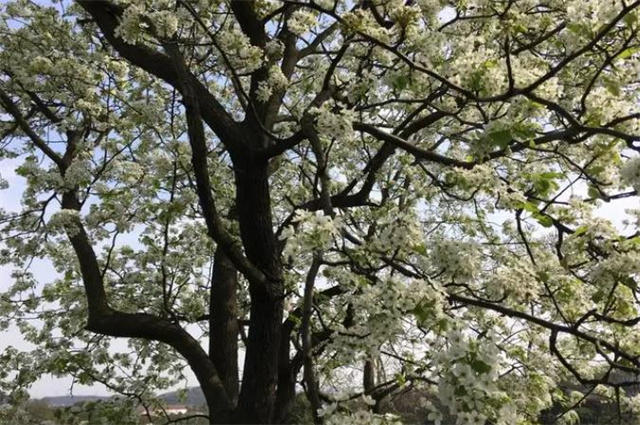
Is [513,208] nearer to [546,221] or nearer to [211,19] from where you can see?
[546,221]

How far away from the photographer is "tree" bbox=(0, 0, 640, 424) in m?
3.28

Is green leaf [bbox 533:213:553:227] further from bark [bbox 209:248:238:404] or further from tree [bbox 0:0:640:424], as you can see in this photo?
bark [bbox 209:248:238:404]

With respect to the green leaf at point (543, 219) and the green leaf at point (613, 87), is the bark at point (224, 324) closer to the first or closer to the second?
the green leaf at point (543, 219)

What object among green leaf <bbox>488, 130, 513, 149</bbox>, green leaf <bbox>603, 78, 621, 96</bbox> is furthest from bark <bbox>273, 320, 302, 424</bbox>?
green leaf <bbox>603, 78, 621, 96</bbox>

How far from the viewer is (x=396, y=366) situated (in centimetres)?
664

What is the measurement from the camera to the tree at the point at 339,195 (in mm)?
3275

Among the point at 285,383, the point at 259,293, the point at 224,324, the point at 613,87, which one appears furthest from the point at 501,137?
the point at 285,383

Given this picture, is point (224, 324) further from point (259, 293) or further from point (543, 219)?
point (543, 219)

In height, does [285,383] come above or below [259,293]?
below

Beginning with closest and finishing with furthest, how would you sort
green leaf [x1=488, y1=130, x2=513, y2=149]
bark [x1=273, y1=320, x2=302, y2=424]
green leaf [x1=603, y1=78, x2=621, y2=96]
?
green leaf [x1=488, y1=130, x2=513, y2=149], green leaf [x1=603, y1=78, x2=621, y2=96], bark [x1=273, y1=320, x2=302, y2=424]

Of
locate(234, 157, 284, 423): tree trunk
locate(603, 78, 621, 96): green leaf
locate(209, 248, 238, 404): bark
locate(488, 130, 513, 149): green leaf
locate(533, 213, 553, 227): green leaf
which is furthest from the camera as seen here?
locate(209, 248, 238, 404): bark

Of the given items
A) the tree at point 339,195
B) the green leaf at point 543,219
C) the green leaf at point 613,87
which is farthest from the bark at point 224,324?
the green leaf at point 613,87

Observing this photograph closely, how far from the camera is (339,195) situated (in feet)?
20.7

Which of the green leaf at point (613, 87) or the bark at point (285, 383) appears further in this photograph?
the bark at point (285, 383)
